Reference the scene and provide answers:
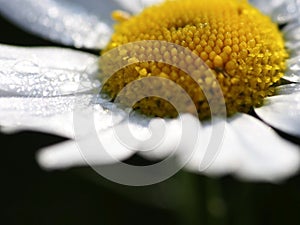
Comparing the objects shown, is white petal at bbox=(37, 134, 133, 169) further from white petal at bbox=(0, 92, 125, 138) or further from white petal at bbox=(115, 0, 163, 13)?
white petal at bbox=(115, 0, 163, 13)

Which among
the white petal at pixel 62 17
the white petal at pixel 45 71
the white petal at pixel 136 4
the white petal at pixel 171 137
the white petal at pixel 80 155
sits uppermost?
the white petal at pixel 136 4

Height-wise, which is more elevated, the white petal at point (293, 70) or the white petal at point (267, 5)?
the white petal at point (267, 5)

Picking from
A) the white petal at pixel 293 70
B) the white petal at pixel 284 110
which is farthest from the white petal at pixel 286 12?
the white petal at pixel 284 110

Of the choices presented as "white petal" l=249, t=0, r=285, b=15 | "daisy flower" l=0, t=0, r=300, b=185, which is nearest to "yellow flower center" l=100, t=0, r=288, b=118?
"daisy flower" l=0, t=0, r=300, b=185

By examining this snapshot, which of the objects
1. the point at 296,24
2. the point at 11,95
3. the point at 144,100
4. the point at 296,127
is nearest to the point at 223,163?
the point at 296,127

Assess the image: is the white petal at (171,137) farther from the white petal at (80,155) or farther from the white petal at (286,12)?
the white petal at (286,12)

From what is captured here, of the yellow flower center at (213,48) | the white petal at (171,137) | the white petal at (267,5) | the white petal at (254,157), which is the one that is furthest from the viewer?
the white petal at (267,5)

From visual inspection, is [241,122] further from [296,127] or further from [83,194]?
[83,194]
